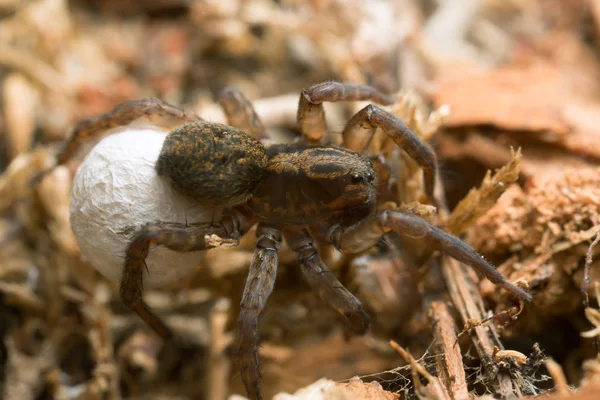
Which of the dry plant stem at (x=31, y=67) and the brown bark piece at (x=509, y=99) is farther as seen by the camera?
the dry plant stem at (x=31, y=67)

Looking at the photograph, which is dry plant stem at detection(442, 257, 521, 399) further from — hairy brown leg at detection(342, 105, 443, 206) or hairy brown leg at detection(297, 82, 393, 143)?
hairy brown leg at detection(297, 82, 393, 143)

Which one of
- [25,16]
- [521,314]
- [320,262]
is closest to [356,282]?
[320,262]

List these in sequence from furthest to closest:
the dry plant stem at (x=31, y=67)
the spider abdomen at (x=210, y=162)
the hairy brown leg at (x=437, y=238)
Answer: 1. the dry plant stem at (x=31, y=67)
2. the spider abdomen at (x=210, y=162)
3. the hairy brown leg at (x=437, y=238)

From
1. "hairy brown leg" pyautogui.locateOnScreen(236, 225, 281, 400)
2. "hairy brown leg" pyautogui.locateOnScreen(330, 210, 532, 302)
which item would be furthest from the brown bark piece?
"hairy brown leg" pyautogui.locateOnScreen(236, 225, 281, 400)

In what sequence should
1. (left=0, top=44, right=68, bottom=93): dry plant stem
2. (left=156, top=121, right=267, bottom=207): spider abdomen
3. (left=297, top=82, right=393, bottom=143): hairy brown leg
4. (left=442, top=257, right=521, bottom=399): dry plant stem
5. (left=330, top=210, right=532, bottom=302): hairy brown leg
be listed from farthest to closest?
1. (left=0, top=44, right=68, bottom=93): dry plant stem
2. (left=297, top=82, right=393, bottom=143): hairy brown leg
3. (left=156, top=121, right=267, bottom=207): spider abdomen
4. (left=330, top=210, right=532, bottom=302): hairy brown leg
5. (left=442, top=257, right=521, bottom=399): dry plant stem

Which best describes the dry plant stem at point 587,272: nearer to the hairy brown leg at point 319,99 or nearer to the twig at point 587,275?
the twig at point 587,275

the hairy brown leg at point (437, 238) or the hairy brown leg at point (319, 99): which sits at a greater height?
the hairy brown leg at point (319, 99)

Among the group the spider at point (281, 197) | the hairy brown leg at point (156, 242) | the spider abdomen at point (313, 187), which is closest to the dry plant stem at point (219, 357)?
the spider at point (281, 197)
